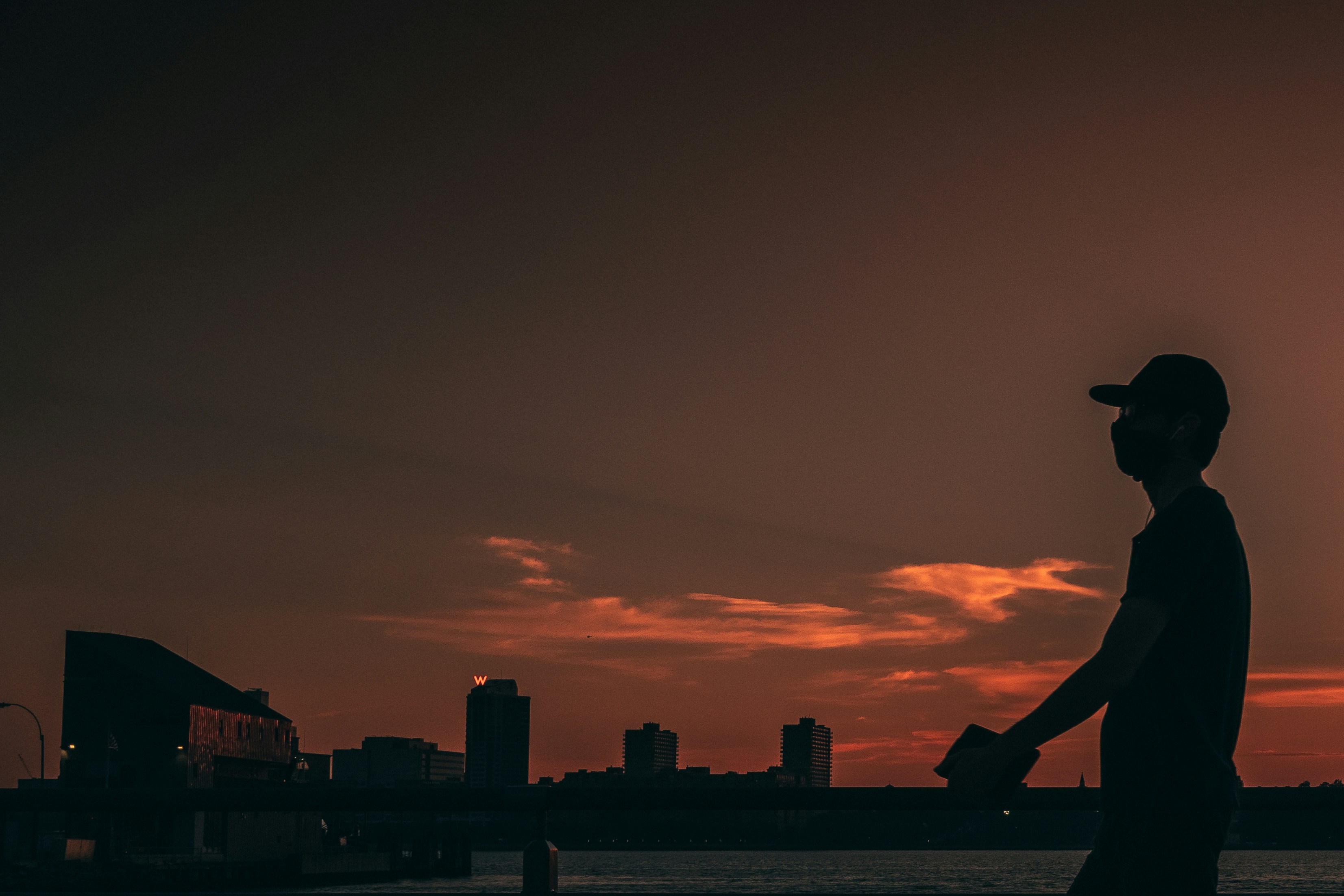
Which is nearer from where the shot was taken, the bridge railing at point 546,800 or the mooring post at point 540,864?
the bridge railing at point 546,800

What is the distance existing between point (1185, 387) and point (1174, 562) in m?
0.46

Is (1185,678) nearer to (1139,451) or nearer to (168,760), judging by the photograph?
(1139,451)

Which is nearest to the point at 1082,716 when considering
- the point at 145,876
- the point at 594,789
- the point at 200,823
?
the point at 594,789

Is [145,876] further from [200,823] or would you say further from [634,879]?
[634,879]

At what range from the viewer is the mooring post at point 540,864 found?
14.6 feet

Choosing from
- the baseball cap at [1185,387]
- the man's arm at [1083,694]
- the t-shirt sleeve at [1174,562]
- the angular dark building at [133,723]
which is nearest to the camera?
the man's arm at [1083,694]

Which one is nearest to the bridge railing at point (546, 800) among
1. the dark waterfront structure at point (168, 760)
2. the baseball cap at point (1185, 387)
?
the baseball cap at point (1185, 387)

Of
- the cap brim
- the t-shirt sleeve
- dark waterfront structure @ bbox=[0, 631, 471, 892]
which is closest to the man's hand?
the t-shirt sleeve

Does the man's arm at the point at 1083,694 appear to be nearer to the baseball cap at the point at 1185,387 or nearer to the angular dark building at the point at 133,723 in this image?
the baseball cap at the point at 1185,387

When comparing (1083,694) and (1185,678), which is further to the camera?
(1185,678)

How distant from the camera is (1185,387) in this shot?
2895 millimetres

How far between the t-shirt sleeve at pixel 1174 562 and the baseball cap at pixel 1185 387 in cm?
31

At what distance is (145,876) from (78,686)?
19.9m

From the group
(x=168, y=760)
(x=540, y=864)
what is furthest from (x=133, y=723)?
(x=540, y=864)
